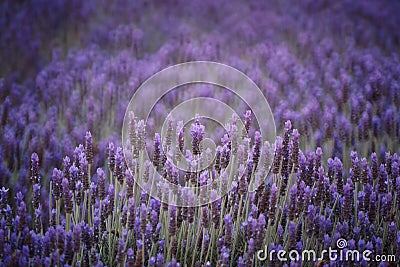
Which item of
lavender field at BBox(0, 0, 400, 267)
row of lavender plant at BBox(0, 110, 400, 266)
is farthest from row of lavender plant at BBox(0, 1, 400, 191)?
row of lavender plant at BBox(0, 110, 400, 266)

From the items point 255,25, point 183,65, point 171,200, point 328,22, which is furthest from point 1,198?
point 328,22

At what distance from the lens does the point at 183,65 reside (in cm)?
512

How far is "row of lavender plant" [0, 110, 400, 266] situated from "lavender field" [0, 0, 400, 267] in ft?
0.04

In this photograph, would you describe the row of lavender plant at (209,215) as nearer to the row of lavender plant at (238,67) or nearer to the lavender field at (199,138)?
the lavender field at (199,138)

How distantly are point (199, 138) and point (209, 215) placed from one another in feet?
1.34

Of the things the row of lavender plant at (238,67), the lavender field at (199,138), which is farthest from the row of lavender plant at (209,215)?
the row of lavender plant at (238,67)

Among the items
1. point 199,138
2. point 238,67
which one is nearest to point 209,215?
point 199,138

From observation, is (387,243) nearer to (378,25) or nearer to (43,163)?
(43,163)

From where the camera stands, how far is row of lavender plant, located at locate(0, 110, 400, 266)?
2.64 m

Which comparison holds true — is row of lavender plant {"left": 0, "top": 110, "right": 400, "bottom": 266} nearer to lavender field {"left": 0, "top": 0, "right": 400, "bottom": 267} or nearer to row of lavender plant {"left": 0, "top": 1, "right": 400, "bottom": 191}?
lavender field {"left": 0, "top": 0, "right": 400, "bottom": 267}

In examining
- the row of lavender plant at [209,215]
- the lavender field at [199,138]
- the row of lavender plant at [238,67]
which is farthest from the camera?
the row of lavender plant at [238,67]

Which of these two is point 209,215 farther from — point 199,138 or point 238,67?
point 238,67

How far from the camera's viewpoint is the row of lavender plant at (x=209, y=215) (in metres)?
2.64

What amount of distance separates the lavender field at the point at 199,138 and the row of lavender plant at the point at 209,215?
0.01 metres
